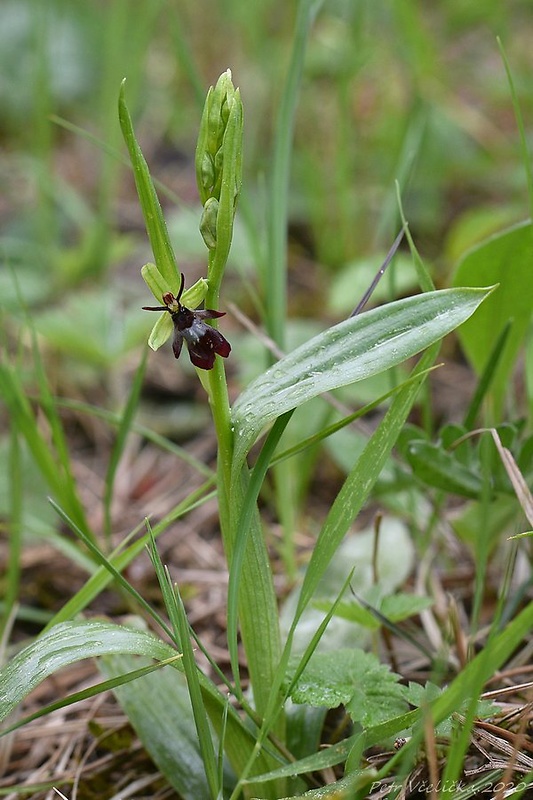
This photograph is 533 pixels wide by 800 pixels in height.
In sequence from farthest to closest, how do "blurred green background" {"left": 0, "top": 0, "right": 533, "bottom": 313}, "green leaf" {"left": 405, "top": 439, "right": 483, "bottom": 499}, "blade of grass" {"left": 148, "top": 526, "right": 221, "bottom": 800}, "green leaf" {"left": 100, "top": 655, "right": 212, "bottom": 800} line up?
"blurred green background" {"left": 0, "top": 0, "right": 533, "bottom": 313} → "green leaf" {"left": 405, "top": 439, "right": 483, "bottom": 499} → "green leaf" {"left": 100, "top": 655, "right": 212, "bottom": 800} → "blade of grass" {"left": 148, "top": 526, "right": 221, "bottom": 800}

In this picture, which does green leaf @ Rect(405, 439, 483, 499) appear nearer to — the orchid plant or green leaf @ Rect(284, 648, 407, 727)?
the orchid plant

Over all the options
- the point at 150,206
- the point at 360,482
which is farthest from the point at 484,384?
the point at 150,206

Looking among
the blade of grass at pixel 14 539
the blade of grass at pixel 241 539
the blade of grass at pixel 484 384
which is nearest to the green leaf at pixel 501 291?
the blade of grass at pixel 484 384

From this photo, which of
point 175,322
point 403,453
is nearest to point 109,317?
point 403,453

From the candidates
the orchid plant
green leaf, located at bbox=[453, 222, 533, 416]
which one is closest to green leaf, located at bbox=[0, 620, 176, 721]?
the orchid plant

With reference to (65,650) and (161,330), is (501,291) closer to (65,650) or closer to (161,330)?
(161,330)

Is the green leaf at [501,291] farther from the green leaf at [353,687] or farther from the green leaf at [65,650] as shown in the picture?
the green leaf at [65,650]
